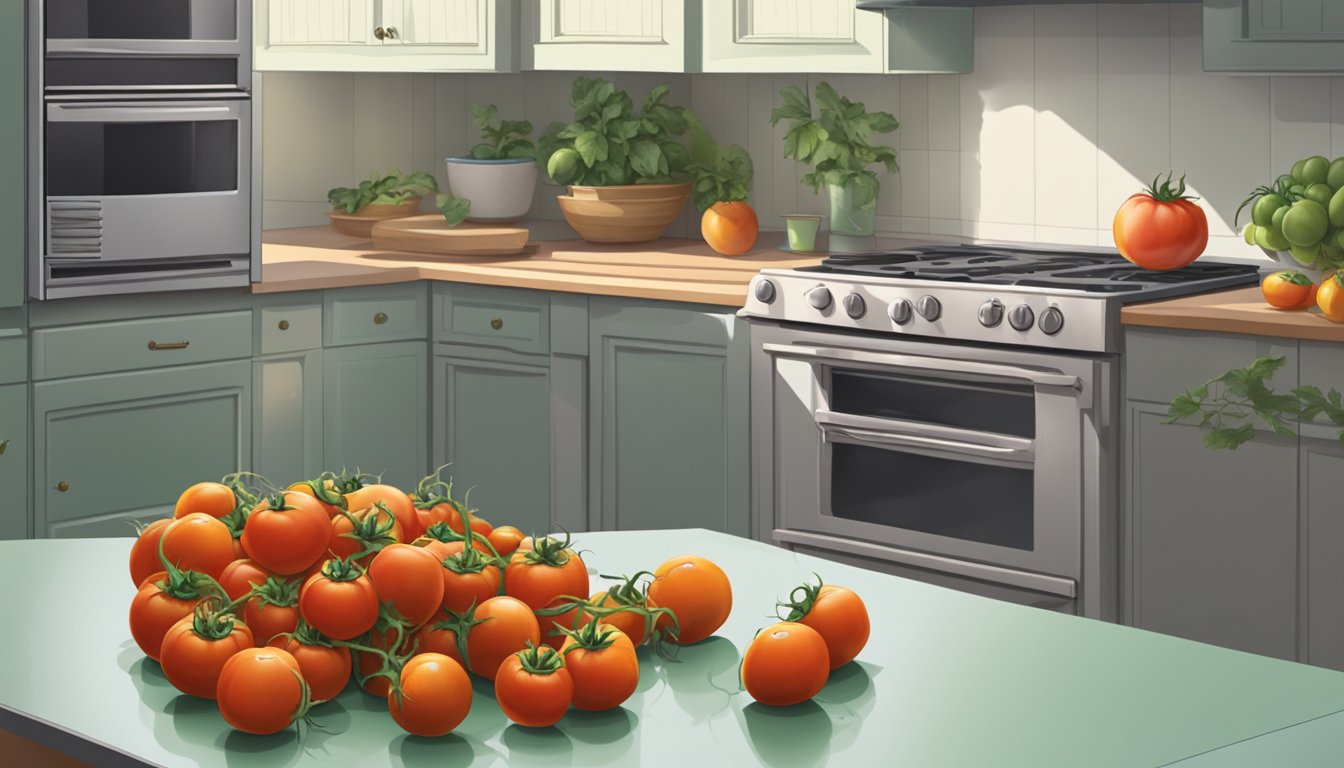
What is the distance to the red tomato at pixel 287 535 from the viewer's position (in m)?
1.31

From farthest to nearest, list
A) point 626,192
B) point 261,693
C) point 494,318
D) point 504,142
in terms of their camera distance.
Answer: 1. point 504,142
2. point 626,192
3. point 494,318
4. point 261,693

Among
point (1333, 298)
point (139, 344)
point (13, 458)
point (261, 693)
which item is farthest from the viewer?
point (139, 344)

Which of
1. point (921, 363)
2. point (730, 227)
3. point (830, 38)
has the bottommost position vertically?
point (921, 363)

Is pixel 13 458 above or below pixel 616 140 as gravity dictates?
below

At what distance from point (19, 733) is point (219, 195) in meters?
2.66

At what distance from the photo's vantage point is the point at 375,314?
13.5 feet

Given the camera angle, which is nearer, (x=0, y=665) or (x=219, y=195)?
(x=0, y=665)

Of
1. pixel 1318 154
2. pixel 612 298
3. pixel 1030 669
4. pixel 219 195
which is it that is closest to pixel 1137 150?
pixel 1318 154

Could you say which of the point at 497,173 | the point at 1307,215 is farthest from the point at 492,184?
the point at 1307,215

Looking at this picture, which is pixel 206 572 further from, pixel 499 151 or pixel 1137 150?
pixel 499 151

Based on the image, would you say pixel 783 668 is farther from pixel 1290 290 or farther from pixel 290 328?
pixel 290 328

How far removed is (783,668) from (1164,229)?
→ 235 centimetres

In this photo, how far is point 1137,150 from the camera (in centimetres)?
392

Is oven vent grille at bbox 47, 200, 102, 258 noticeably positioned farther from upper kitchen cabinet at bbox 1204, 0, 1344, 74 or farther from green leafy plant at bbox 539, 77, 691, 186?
upper kitchen cabinet at bbox 1204, 0, 1344, 74
